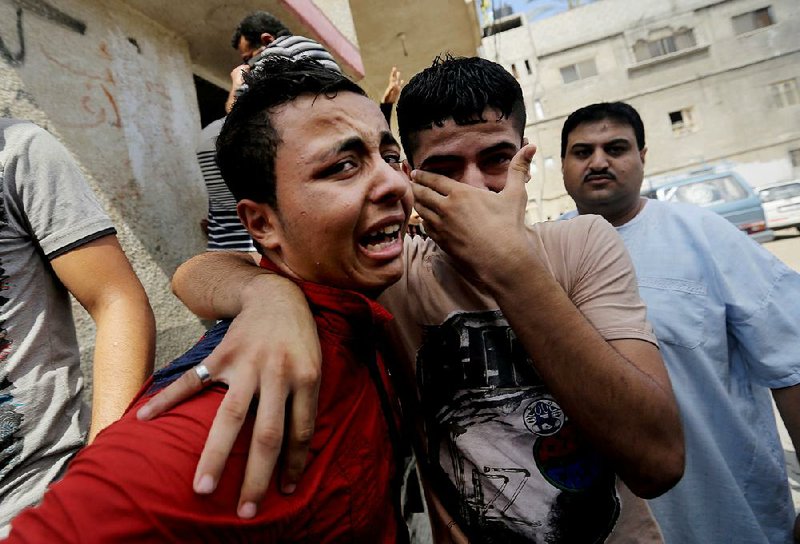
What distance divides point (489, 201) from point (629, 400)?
0.56m

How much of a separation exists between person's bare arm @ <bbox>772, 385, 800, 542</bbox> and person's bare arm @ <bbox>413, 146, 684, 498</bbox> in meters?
1.16

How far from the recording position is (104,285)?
1.31 meters

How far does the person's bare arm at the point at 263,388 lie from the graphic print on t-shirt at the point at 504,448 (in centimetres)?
47

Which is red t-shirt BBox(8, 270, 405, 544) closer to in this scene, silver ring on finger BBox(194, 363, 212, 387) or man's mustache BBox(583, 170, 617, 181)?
silver ring on finger BBox(194, 363, 212, 387)

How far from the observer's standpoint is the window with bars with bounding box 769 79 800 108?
2188 cm

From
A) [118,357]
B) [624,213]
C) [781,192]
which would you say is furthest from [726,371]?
[781,192]

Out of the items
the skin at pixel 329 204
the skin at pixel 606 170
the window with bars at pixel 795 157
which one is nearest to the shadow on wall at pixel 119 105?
the skin at pixel 329 204

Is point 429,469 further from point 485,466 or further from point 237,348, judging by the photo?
point 237,348

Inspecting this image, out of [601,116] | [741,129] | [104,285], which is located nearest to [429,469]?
[104,285]

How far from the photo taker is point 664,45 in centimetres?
2358

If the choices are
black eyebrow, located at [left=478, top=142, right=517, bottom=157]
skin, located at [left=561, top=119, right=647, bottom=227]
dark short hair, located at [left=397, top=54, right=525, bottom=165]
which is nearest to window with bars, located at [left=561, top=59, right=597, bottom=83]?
skin, located at [left=561, top=119, right=647, bottom=227]

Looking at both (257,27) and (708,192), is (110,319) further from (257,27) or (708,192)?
(708,192)

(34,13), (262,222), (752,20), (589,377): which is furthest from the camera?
(752,20)

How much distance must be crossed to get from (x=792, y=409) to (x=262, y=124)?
88.7 inches
